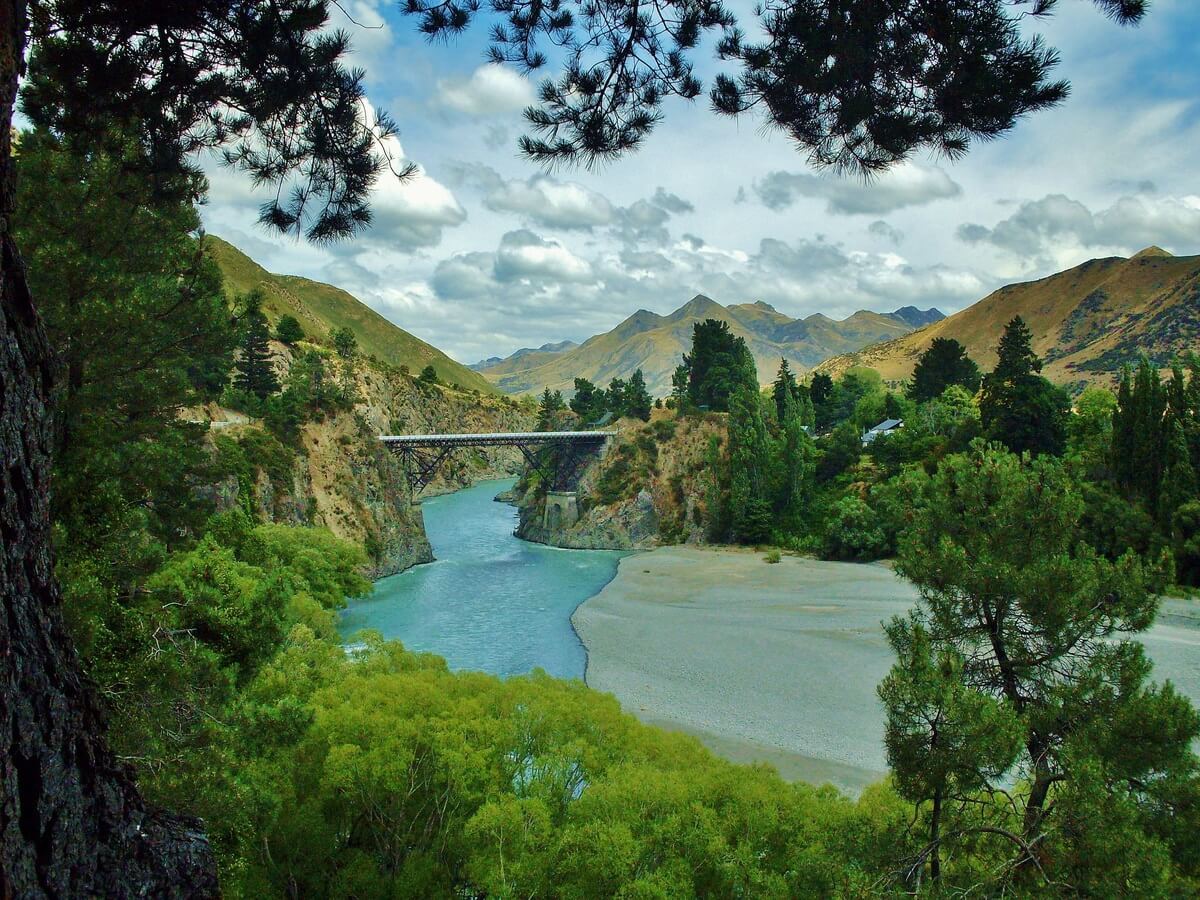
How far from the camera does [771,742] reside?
62.4 feet

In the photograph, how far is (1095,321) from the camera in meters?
154

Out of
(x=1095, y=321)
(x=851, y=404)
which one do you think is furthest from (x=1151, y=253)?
(x=851, y=404)

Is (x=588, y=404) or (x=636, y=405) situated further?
(x=588, y=404)

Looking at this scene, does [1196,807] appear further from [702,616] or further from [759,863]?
[702,616]

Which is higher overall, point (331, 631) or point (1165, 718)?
point (1165, 718)

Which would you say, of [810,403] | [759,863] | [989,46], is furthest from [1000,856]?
[810,403]

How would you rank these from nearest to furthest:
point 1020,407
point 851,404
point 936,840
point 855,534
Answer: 1. point 936,840
2. point 1020,407
3. point 855,534
4. point 851,404

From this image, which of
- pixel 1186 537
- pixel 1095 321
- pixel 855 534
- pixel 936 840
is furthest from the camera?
pixel 1095 321

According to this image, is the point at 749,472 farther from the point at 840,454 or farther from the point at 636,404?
the point at 636,404

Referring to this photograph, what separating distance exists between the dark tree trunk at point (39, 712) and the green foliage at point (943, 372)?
67.1 m

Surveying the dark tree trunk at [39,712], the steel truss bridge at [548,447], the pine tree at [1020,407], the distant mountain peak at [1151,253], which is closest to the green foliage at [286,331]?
the steel truss bridge at [548,447]

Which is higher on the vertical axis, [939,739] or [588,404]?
A: [588,404]

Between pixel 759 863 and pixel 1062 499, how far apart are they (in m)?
6.30

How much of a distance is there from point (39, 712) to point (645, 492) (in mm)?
52766
